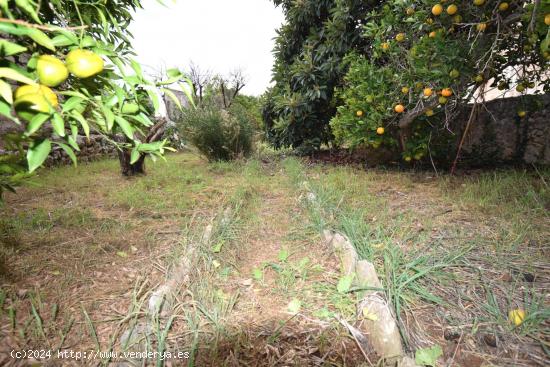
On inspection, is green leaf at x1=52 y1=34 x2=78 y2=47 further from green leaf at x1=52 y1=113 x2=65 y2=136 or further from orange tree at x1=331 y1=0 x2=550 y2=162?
orange tree at x1=331 y1=0 x2=550 y2=162

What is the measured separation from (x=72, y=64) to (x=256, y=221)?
2.05 m

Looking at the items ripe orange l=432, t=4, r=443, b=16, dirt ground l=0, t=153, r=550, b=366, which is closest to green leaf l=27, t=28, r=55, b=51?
dirt ground l=0, t=153, r=550, b=366

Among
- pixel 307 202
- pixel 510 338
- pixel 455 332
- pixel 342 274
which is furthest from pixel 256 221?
pixel 510 338

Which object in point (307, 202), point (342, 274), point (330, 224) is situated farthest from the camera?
point (307, 202)

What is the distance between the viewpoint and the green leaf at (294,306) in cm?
138

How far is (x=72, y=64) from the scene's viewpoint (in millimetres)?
666

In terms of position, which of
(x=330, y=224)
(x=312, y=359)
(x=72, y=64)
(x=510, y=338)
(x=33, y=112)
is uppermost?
(x=72, y=64)

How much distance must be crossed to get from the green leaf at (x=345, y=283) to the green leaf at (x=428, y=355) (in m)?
0.42

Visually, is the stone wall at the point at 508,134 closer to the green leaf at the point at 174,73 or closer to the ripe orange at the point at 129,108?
the green leaf at the point at 174,73

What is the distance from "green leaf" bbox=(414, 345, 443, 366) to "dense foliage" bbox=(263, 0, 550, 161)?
1.90m

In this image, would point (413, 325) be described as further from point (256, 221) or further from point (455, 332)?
point (256, 221)

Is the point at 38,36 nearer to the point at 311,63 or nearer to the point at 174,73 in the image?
the point at 174,73

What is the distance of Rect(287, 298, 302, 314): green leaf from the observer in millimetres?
1378

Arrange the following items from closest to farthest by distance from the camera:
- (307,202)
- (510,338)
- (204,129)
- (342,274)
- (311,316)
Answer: (510,338), (311,316), (342,274), (307,202), (204,129)
